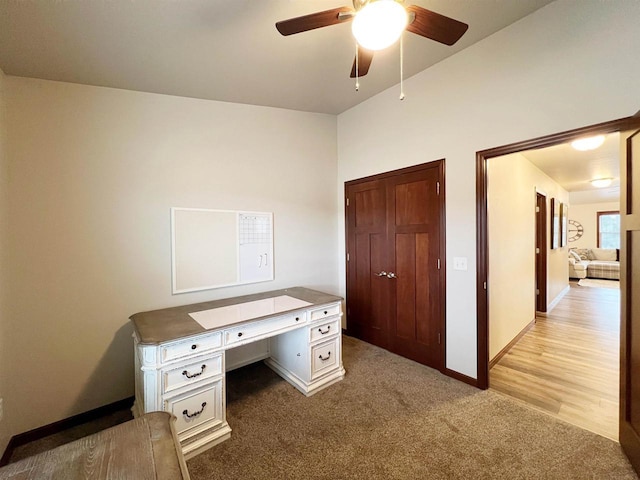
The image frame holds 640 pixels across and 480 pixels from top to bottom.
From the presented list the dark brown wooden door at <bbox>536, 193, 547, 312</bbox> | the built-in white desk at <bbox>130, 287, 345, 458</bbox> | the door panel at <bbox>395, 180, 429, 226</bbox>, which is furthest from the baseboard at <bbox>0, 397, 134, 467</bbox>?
the dark brown wooden door at <bbox>536, 193, 547, 312</bbox>

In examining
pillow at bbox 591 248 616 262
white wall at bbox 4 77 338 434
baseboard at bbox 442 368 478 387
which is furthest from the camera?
pillow at bbox 591 248 616 262

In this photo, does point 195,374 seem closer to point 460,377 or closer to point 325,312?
point 325,312

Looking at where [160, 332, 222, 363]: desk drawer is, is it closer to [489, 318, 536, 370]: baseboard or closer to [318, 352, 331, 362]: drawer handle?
[318, 352, 331, 362]: drawer handle

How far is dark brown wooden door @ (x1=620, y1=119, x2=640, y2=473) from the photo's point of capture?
144cm

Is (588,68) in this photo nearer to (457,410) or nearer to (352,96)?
(352,96)

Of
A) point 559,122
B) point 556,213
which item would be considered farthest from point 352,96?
point 556,213

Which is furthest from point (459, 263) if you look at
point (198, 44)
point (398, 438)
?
point (198, 44)

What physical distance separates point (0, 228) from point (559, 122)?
3818 mm

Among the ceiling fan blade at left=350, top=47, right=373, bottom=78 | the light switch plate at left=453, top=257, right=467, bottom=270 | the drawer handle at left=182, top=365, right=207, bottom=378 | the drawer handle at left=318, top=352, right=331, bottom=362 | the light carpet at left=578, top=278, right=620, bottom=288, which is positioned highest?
the ceiling fan blade at left=350, top=47, right=373, bottom=78

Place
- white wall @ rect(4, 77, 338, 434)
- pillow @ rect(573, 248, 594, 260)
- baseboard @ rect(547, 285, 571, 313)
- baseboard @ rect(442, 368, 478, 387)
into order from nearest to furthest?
white wall @ rect(4, 77, 338, 434), baseboard @ rect(442, 368, 478, 387), baseboard @ rect(547, 285, 571, 313), pillow @ rect(573, 248, 594, 260)

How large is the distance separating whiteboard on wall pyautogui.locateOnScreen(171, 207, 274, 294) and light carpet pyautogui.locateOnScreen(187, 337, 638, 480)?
102 cm

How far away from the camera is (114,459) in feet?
2.70

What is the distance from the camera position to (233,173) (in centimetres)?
268

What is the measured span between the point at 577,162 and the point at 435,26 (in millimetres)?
4172
